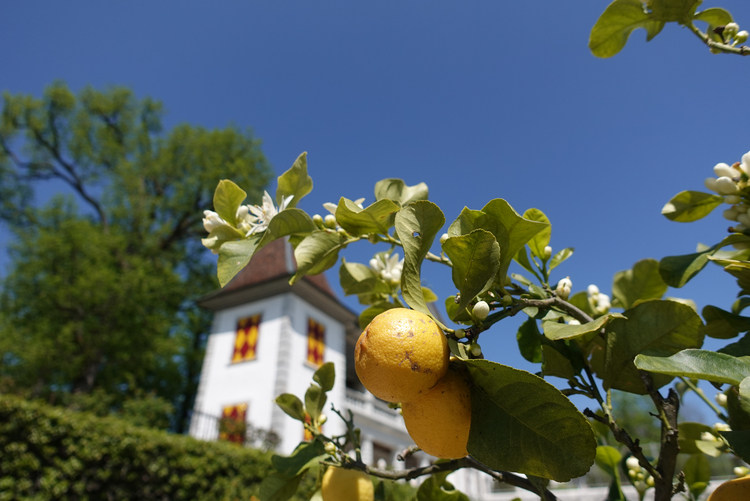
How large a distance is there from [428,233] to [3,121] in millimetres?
20445

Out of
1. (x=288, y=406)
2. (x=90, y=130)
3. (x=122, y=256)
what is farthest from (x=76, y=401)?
(x=288, y=406)

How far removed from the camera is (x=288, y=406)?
1049 millimetres

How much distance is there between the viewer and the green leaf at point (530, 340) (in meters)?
0.81

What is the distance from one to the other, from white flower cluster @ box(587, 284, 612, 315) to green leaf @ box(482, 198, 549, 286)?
395mm

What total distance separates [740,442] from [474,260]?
0.39 m

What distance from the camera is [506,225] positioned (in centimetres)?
64

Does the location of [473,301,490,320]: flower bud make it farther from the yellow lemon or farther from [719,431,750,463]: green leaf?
the yellow lemon

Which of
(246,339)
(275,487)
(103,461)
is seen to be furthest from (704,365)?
(246,339)

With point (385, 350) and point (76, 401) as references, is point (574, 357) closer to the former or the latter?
point (385, 350)

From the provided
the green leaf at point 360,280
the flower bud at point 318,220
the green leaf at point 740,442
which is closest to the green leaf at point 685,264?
the green leaf at point 740,442

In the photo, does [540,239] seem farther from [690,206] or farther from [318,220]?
[318,220]

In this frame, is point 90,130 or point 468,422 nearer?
point 468,422

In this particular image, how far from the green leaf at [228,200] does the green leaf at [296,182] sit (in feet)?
0.26

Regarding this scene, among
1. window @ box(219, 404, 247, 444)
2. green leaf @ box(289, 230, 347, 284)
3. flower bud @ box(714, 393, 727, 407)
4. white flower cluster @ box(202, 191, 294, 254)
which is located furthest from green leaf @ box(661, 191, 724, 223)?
window @ box(219, 404, 247, 444)
